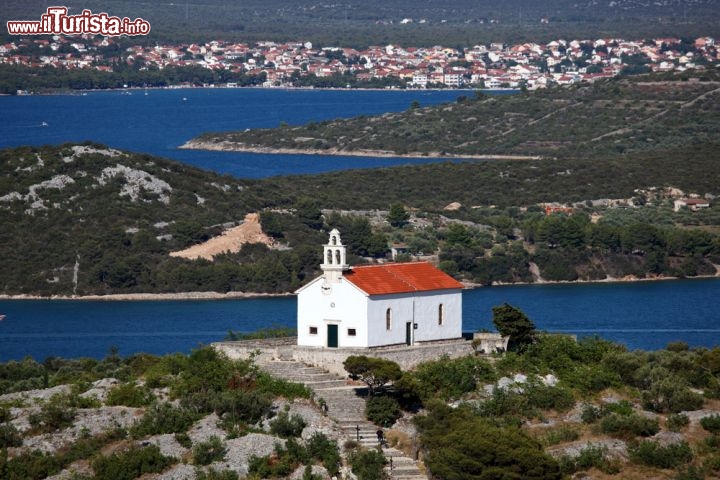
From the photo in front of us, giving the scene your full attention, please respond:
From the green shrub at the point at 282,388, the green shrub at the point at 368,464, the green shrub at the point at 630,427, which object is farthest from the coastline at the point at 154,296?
the green shrub at the point at 368,464

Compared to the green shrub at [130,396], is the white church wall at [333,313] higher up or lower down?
higher up

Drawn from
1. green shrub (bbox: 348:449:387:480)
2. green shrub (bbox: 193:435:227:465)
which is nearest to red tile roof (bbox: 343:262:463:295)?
green shrub (bbox: 348:449:387:480)

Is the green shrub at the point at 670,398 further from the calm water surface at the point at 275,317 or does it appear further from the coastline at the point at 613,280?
the coastline at the point at 613,280

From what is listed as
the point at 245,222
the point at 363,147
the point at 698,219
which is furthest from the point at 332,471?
the point at 363,147

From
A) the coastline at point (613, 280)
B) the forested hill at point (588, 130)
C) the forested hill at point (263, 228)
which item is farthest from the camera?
the forested hill at point (588, 130)

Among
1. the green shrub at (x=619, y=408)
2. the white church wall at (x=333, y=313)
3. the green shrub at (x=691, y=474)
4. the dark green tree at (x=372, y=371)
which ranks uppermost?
the white church wall at (x=333, y=313)
